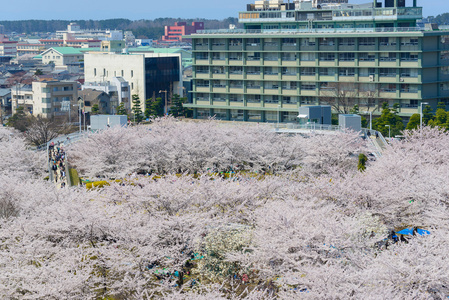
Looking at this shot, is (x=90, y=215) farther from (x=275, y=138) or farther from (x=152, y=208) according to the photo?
(x=275, y=138)

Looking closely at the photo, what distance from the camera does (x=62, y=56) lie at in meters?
165

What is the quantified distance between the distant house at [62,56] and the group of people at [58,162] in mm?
117345

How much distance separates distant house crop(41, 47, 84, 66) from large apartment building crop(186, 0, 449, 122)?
90.4 meters

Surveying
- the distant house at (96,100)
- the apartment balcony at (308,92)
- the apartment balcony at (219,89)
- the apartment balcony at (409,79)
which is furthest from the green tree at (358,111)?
the distant house at (96,100)

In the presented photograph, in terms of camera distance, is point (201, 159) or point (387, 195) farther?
point (201, 159)

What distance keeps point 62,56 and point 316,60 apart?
104012 millimetres

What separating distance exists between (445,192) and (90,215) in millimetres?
16815

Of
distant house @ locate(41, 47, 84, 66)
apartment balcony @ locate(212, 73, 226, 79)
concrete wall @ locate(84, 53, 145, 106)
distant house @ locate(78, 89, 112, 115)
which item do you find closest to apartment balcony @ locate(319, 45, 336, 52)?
apartment balcony @ locate(212, 73, 226, 79)

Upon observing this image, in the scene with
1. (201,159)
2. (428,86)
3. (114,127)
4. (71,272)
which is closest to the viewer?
(71,272)

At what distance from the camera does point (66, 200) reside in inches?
1239

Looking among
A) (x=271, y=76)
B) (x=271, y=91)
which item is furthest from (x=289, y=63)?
(x=271, y=91)

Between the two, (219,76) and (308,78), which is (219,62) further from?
(308,78)

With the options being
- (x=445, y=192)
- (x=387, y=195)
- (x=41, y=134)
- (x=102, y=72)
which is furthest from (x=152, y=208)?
(x=102, y=72)

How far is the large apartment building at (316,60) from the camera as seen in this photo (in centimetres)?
6994
